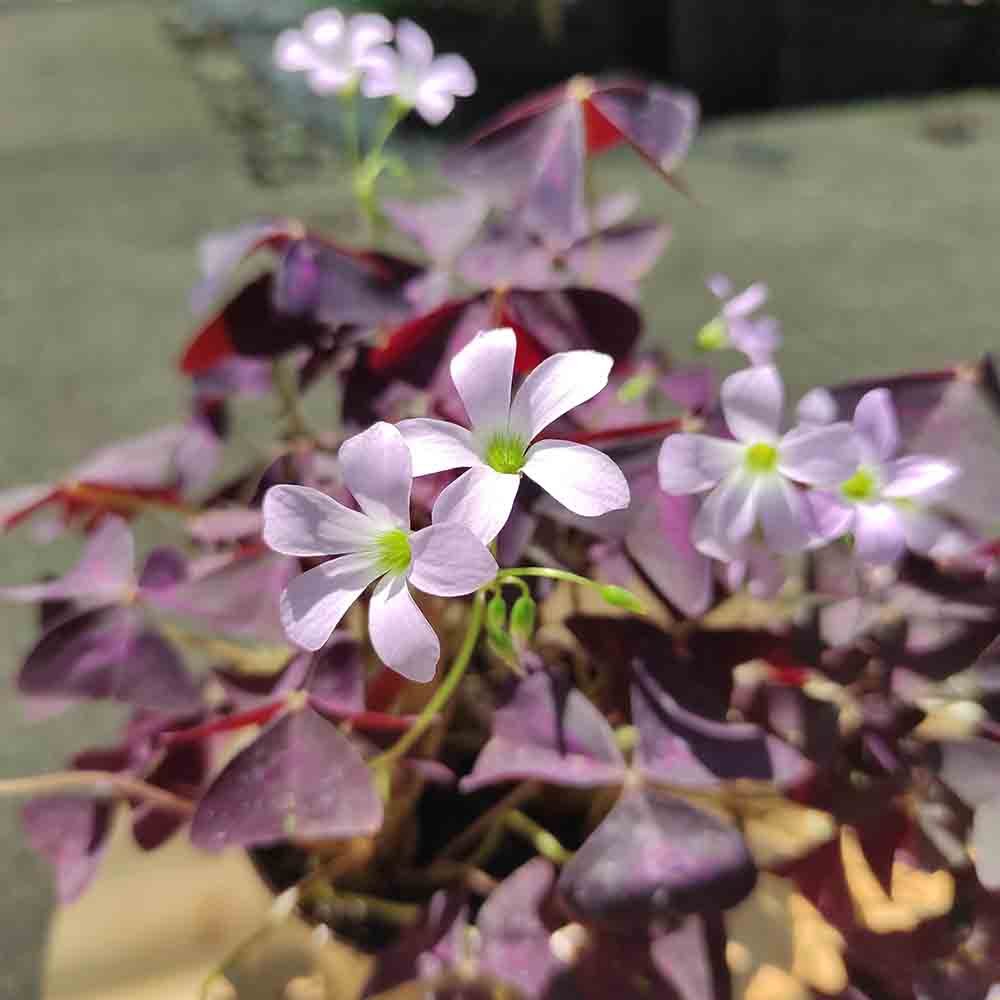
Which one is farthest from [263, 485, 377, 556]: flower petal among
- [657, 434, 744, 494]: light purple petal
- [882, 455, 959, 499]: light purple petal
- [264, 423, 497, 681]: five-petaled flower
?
[882, 455, 959, 499]: light purple petal

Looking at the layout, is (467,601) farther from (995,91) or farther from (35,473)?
(995,91)

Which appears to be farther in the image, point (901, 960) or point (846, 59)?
point (846, 59)

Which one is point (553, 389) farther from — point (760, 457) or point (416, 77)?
point (416, 77)

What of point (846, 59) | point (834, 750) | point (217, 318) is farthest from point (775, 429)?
point (846, 59)

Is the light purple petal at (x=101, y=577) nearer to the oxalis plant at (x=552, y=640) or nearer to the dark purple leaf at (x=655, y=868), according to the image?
the oxalis plant at (x=552, y=640)

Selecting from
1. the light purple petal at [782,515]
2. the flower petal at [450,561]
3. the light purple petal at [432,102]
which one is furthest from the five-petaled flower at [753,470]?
the light purple petal at [432,102]

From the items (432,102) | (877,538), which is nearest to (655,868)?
(877,538)
